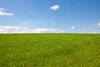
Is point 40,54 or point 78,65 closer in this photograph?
point 78,65

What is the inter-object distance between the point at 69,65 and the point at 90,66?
2.23 meters

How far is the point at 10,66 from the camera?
11.2 m

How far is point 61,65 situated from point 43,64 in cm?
199

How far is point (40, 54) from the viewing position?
49.6ft

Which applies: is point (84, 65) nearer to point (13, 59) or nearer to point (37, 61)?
point (37, 61)

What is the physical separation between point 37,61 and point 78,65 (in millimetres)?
4723

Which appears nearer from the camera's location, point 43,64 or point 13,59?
point 43,64

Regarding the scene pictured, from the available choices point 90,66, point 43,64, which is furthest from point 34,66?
point 90,66

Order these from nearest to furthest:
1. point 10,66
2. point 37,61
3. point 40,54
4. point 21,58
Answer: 1. point 10,66
2. point 37,61
3. point 21,58
4. point 40,54

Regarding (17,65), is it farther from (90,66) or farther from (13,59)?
(90,66)

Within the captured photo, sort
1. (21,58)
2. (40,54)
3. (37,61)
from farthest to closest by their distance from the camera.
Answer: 1. (40,54)
2. (21,58)
3. (37,61)

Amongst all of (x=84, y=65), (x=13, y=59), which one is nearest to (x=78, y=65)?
(x=84, y=65)

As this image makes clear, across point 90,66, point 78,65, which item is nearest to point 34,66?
point 78,65

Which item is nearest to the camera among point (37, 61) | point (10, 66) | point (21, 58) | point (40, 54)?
point (10, 66)
